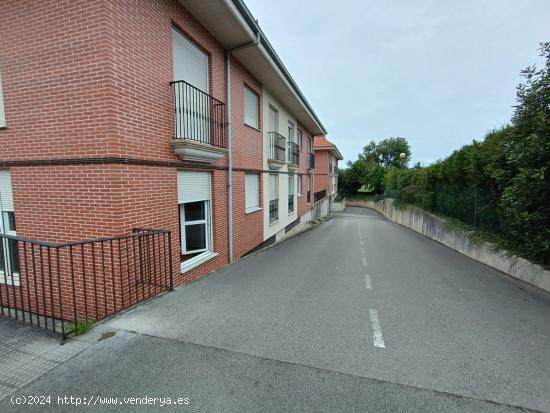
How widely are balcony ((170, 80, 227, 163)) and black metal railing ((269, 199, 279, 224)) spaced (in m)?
5.03

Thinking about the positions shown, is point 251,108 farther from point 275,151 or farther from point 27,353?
point 27,353

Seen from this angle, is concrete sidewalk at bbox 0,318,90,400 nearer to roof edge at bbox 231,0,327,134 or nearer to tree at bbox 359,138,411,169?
roof edge at bbox 231,0,327,134

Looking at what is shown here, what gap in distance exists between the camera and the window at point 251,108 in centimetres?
870

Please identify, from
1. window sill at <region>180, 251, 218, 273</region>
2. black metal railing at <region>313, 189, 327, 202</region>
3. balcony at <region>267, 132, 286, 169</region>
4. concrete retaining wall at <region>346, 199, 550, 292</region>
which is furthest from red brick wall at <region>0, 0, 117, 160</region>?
black metal railing at <region>313, 189, 327, 202</region>

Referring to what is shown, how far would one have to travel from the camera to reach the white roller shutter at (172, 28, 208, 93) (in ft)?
17.8

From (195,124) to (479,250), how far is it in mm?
8197

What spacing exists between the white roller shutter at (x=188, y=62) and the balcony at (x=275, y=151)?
448cm

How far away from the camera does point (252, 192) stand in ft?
30.5

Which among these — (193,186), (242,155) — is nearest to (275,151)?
(242,155)

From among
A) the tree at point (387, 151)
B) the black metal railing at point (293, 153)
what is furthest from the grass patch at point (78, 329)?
the tree at point (387, 151)

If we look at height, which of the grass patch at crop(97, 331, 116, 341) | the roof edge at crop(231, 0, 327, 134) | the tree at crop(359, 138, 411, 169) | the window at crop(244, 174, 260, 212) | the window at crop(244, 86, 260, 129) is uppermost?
the tree at crop(359, 138, 411, 169)

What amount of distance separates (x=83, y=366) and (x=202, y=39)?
20.0 feet

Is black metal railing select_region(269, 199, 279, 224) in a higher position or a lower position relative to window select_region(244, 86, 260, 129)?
lower

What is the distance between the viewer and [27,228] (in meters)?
4.57
